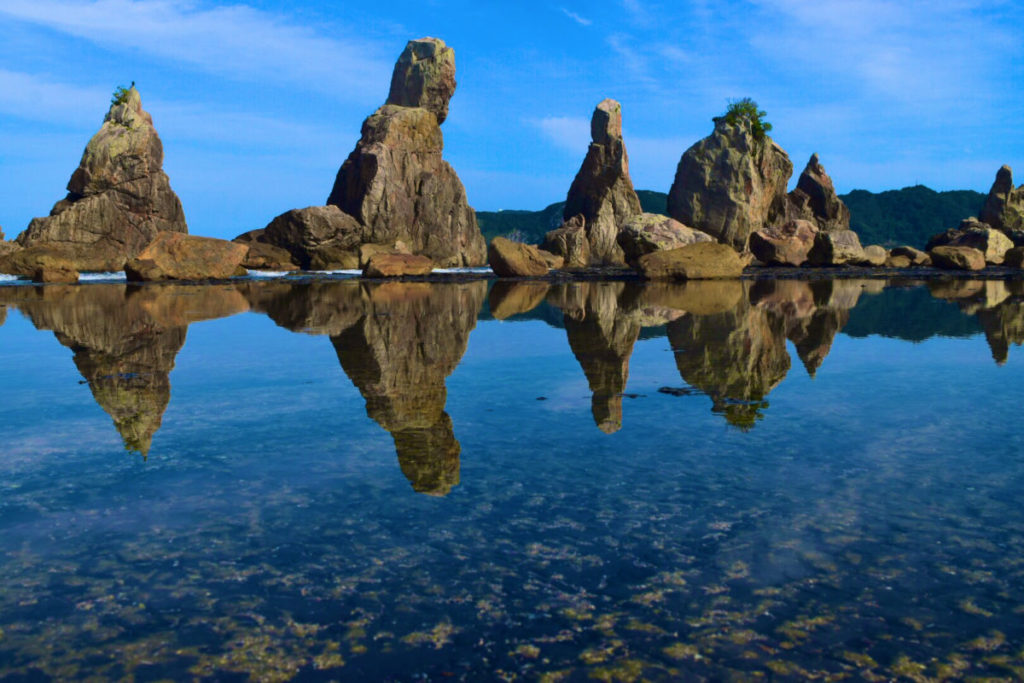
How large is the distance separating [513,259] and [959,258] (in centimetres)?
2520

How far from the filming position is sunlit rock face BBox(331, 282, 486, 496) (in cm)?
554

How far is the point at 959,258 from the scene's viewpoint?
45969 mm

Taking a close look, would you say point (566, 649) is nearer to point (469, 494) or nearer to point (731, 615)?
point (731, 615)

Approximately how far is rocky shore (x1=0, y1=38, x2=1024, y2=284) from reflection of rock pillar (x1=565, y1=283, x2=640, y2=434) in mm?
22395

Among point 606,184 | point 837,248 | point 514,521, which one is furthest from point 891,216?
point 514,521

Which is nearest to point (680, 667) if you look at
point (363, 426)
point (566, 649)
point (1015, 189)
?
point (566, 649)

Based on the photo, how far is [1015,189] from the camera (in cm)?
8438

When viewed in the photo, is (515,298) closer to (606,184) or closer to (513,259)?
(513,259)

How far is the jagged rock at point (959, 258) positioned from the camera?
1784 inches

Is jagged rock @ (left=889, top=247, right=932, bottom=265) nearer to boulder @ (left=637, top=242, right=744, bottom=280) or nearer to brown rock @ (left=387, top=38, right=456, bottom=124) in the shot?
boulder @ (left=637, top=242, right=744, bottom=280)

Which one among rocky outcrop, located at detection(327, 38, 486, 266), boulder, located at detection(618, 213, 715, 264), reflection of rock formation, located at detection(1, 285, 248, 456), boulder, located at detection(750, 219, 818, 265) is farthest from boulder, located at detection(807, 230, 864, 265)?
reflection of rock formation, located at detection(1, 285, 248, 456)

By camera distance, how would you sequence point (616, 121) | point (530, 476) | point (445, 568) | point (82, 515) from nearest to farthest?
1. point (445, 568)
2. point (82, 515)
3. point (530, 476)
4. point (616, 121)

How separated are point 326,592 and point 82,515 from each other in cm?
188

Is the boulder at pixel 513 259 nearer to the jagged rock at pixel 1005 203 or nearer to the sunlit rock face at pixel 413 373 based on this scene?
the sunlit rock face at pixel 413 373
